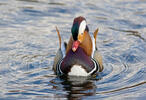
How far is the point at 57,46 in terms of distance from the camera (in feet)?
38.2

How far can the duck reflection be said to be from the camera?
8.46 metres

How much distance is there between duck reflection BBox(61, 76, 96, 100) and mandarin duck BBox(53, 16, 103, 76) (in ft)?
0.57

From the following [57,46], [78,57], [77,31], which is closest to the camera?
[77,31]

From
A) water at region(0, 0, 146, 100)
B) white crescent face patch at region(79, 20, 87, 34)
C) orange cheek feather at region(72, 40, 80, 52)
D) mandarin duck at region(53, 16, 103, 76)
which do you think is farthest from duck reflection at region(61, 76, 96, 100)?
white crescent face patch at region(79, 20, 87, 34)

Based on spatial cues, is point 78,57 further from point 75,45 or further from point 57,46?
point 57,46

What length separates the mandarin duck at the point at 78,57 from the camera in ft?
30.5

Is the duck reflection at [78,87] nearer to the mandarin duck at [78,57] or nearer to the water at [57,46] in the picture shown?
the water at [57,46]

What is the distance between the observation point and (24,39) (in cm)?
1180

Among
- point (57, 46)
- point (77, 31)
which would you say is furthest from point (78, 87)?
point (57, 46)

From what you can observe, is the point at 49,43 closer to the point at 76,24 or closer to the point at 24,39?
the point at 24,39

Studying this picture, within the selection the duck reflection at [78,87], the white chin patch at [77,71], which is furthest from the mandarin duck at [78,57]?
the duck reflection at [78,87]

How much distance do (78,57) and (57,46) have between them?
2.17m

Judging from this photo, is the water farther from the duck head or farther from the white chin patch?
the duck head

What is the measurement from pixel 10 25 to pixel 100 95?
5469 millimetres
